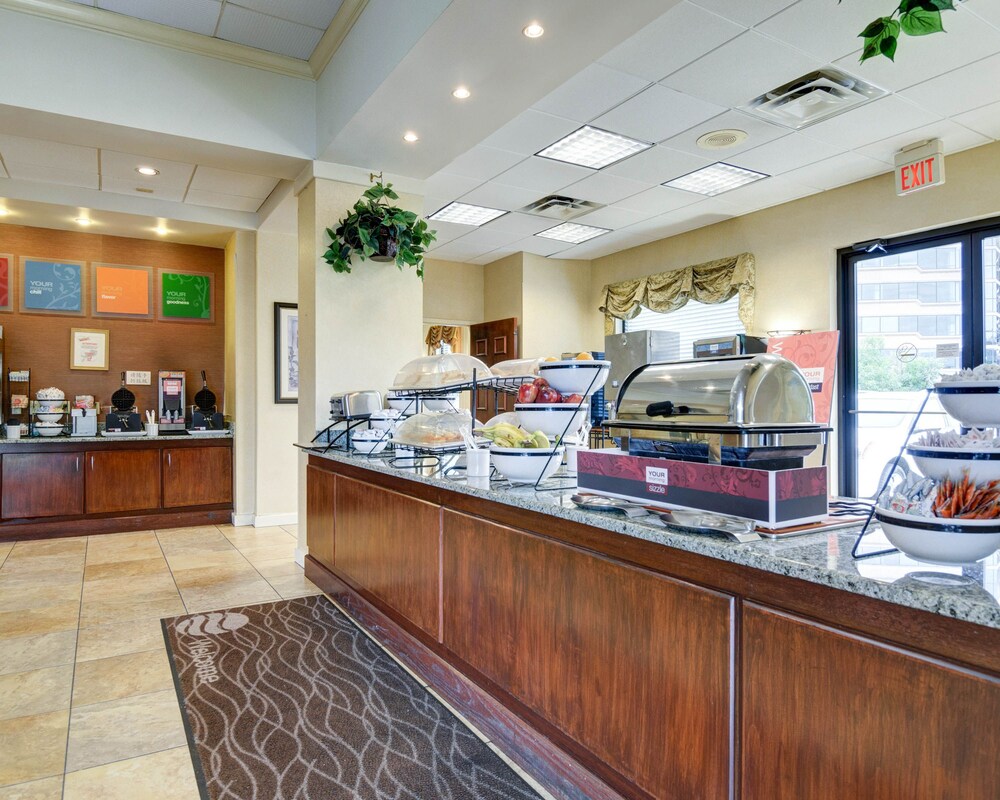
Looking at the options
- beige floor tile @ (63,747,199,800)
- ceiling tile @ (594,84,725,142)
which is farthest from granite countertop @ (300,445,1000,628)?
ceiling tile @ (594,84,725,142)

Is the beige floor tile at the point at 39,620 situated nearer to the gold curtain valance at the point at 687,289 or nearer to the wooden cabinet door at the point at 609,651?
the wooden cabinet door at the point at 609,651

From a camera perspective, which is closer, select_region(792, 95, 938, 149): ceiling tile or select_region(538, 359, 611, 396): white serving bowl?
select_region(538, 359, 611, 396): white serving bowl

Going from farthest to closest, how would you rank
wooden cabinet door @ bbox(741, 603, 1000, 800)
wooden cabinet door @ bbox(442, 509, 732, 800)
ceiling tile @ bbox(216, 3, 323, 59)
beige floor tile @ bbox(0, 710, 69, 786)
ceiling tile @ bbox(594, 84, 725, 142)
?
ceiling tile @ bbox(594, 84, 725, 142), ceiling tile @ bbox(216, 3, 323, 59), beige floor tile @ bbox(0, 710, 69, 786), wooden cabinet door @ bbox(442, 509, 732, 800), wooden cabinet door @ bbox(741, 603, 1000, 800)

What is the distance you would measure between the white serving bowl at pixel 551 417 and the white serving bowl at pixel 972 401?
4.06 feet

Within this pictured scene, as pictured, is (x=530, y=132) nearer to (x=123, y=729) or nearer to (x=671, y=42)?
(x=671, y=42)

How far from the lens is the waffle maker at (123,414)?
20.5 feet

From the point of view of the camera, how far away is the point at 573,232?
7.19 metres

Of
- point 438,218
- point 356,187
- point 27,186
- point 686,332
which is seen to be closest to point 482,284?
point 438,218

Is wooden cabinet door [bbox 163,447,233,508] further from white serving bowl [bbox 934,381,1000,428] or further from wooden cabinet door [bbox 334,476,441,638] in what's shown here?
white serving bowl [bbox 934,381,1000,428]

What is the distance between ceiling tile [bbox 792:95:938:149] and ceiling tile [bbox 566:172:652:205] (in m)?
1.46

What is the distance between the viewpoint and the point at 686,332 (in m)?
7.46

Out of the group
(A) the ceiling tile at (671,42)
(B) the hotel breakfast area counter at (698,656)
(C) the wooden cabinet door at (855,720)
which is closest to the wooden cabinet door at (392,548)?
(B) the hotel breakfast area counter at (698,656)

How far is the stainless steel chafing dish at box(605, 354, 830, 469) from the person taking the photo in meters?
1.53

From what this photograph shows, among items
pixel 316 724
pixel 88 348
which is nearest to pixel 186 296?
pixel 88 348
